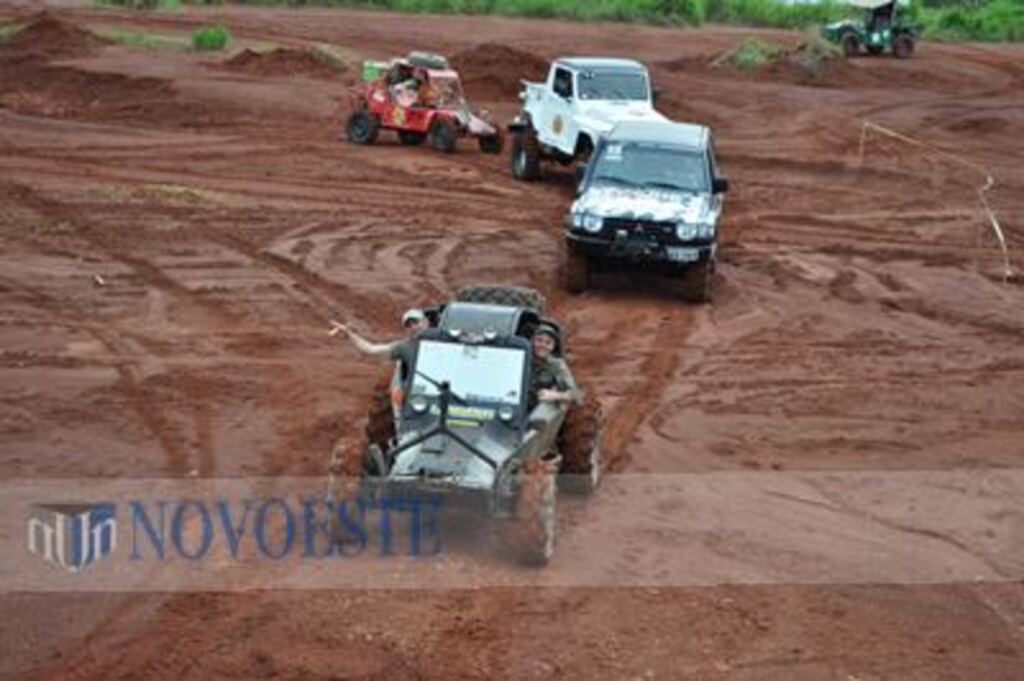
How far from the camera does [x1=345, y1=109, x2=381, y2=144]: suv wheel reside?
30.0 metres

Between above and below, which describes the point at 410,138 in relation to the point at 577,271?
below

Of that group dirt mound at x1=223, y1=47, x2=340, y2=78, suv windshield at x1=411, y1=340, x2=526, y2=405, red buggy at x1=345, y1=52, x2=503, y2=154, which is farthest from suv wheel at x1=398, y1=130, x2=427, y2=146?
suv windshield at x1=411, y1=340, x2=526, y2=405

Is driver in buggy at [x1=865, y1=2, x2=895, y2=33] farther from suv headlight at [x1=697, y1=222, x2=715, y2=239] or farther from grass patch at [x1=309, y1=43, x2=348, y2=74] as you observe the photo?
suv headlight at [x1=697, y1=222, x2=715, y2=239]

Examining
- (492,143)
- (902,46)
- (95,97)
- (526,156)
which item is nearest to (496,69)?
(95,97)

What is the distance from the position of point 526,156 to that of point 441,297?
29.8ft

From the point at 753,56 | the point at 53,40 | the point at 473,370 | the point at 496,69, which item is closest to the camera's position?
the point at 473,370

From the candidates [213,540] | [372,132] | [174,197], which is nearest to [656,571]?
[213,540]

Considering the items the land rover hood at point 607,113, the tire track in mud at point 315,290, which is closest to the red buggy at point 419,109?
the land rover hood at point 607,113

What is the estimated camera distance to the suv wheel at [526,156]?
27.2 m

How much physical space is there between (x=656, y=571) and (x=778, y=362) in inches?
260

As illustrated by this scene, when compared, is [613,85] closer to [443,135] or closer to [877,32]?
[443,135]

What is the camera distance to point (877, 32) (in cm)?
4772

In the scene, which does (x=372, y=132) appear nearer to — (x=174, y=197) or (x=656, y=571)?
(x=174, y=197)

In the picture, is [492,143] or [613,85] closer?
[613,85]
